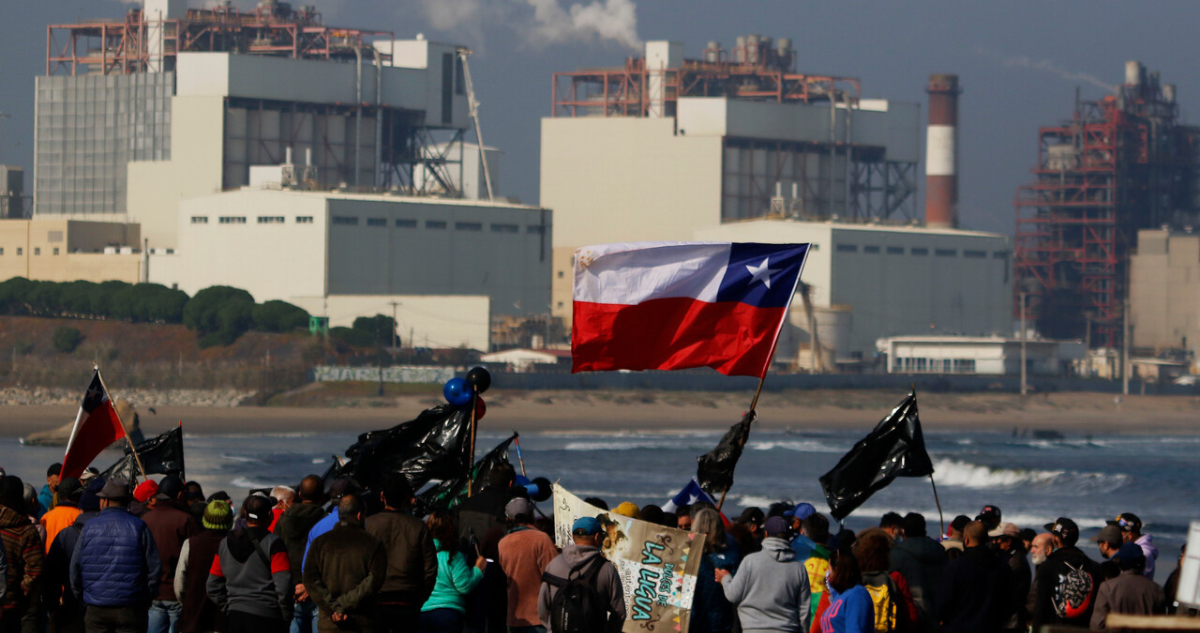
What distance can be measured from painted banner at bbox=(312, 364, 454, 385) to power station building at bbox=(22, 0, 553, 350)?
6863 millimetres

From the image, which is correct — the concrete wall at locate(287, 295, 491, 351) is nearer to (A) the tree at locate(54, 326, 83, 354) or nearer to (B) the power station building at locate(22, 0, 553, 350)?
(B) the power station building at locate(22, 0, 553, 350)

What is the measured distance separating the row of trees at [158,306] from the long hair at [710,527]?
79.5m

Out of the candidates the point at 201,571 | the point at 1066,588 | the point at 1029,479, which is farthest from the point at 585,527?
the point at 1029,479

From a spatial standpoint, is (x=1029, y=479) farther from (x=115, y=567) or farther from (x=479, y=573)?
(x=115, y=567)

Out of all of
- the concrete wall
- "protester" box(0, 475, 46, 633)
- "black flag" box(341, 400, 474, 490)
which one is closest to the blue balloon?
"black flag" box(341, 400, 474, 490)

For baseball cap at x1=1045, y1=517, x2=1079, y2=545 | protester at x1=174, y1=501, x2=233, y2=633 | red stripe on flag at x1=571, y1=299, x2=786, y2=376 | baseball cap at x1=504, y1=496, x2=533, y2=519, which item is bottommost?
protester at x1=174, y1=501, x2=233, y2=633

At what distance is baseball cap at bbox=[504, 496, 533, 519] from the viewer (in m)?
9.09

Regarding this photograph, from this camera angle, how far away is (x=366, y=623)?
27.3ft

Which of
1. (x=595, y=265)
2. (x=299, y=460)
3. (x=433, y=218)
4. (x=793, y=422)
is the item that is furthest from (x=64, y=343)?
(x=595, y=265)

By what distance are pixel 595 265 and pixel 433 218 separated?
83741 mm

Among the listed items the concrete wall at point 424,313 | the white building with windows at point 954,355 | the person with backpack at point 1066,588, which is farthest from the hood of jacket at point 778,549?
the white building with windows at point 954,355

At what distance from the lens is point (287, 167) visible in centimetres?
9431

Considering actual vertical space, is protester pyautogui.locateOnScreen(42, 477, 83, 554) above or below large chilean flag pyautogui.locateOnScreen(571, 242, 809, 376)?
below

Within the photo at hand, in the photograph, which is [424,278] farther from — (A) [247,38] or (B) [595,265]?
(B) [595,265]
